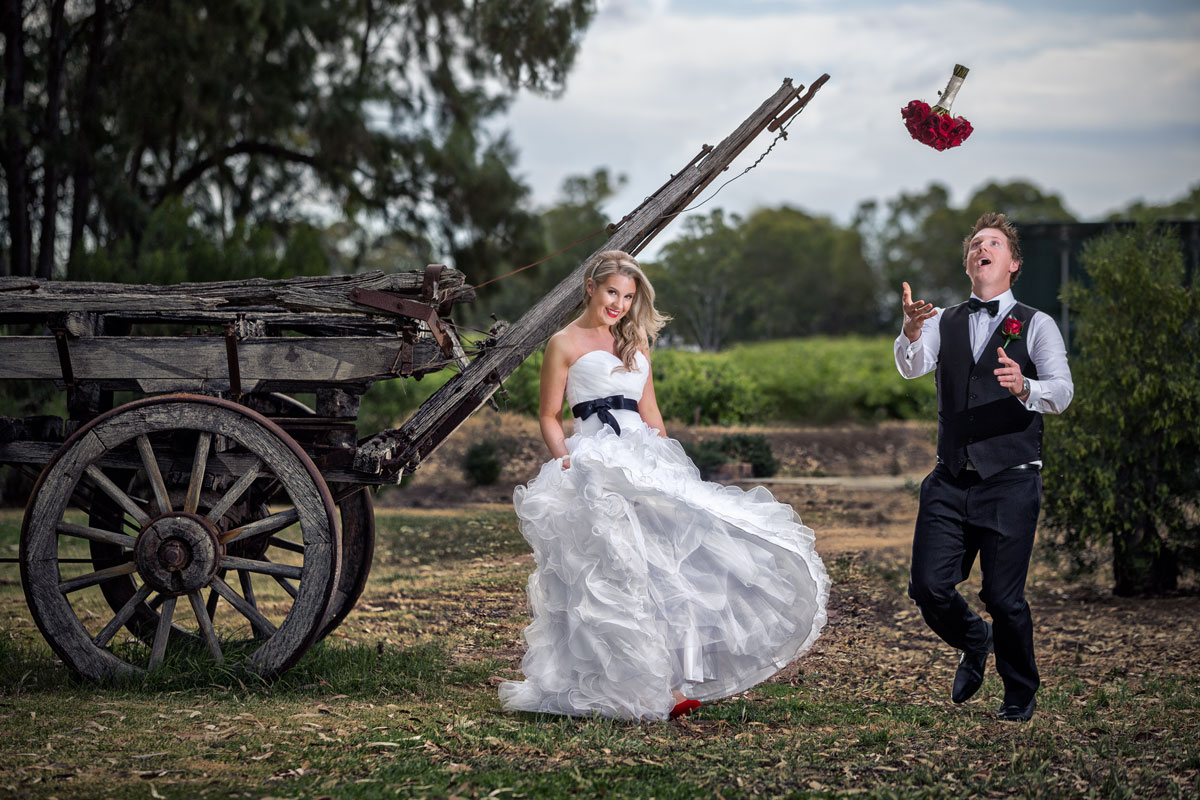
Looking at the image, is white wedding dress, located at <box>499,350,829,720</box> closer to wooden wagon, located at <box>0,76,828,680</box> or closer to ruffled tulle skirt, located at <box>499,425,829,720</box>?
ruffled tulle skirt, located at <box>499,425,829,720</box>

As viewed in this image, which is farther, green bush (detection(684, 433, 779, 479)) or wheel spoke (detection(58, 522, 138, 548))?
green bush (detection(684, 433, 779, 479))

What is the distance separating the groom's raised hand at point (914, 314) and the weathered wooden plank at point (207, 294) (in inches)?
82.0

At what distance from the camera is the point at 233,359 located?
17.3 feet

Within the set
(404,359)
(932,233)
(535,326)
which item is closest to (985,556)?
(535,326)

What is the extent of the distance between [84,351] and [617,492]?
2.62 m

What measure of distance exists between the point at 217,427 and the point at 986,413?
3.34 m

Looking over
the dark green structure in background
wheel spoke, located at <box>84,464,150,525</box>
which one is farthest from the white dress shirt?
the dark green structure in background

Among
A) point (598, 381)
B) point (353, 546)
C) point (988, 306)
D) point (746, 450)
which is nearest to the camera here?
point (988, 306)

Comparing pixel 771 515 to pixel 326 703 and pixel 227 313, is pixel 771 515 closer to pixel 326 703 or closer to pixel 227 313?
pixel 326 703

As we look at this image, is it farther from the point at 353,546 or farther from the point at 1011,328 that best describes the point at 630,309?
the point at 353,546

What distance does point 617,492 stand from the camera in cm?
467

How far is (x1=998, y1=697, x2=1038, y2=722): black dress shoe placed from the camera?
4832 millimetres

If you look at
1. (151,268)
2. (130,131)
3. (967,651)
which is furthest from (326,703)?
(130,131)

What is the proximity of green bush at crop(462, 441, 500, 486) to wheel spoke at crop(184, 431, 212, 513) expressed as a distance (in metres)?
7.53
